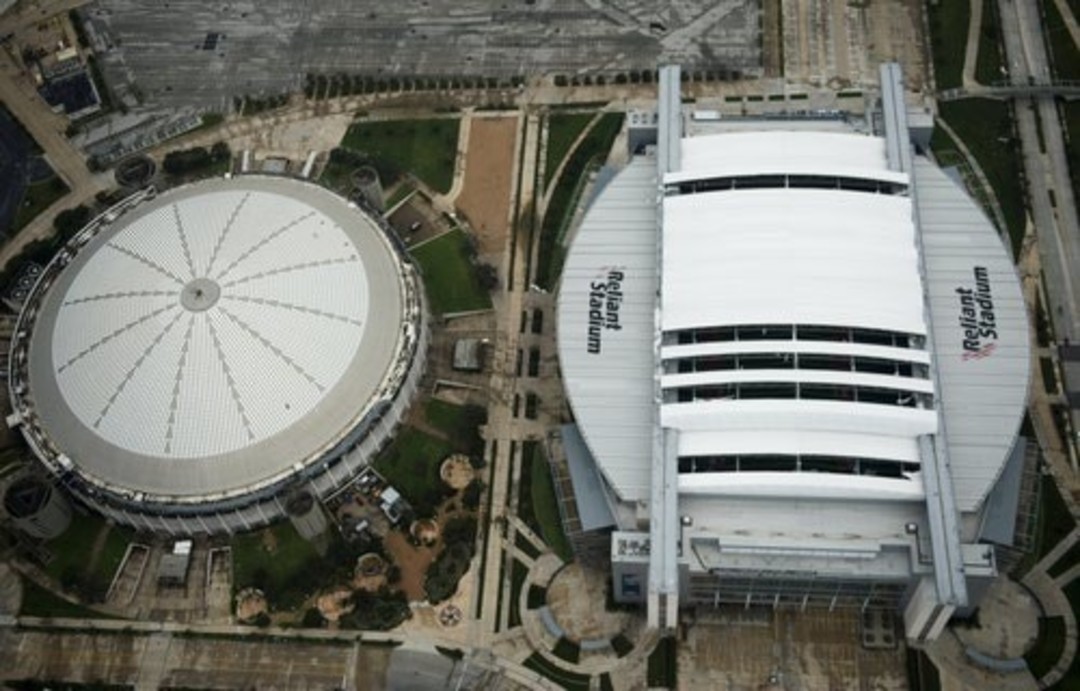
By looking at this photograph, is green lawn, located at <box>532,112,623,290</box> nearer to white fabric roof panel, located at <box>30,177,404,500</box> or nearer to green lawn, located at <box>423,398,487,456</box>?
white fabric roof panel, located at <box>30,177,404,500</box>

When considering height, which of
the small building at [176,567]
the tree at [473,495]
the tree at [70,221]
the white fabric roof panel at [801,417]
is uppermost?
the tree at [70,221]

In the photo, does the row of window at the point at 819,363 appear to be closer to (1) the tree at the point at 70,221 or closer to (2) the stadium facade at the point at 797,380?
(2) the stadium facade at the point at 797,380

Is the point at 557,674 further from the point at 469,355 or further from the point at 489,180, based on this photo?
the point at 489,180

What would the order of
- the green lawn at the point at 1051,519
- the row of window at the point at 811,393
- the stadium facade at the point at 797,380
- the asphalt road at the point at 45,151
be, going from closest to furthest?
1. the stadium facade at the point at 797,380
2. the row of window at the point at 811,393
3. the green lawn at the point at 1051,519
4. the asphalt road at the point at 45,151

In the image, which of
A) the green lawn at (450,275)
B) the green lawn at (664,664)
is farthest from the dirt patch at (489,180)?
the green lawn at (664,664)

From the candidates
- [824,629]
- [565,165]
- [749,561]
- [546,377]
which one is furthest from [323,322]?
[824,629]

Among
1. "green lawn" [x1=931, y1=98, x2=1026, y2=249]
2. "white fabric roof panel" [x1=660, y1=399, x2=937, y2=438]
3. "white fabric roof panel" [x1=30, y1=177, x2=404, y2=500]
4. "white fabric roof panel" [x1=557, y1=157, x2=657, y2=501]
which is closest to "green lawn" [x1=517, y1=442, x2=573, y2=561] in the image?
"white fabric roof panel" [x1=557, y1=157, x2=657, y2=501]

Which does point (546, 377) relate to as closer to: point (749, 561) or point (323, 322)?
point (323, 322)
